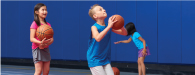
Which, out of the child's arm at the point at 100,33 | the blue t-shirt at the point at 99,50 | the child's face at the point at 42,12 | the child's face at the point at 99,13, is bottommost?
the blue t-shirt at the point at 99,50

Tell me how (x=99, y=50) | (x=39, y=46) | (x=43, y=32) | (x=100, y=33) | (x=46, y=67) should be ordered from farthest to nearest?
(x=46, y=67) → (x=39, y=46) → (x=43, y=32) → (x=99, y=50) → (x=100, y=33)

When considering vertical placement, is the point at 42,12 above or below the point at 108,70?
above

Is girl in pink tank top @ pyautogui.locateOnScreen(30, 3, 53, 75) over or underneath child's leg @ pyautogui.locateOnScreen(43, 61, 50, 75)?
over

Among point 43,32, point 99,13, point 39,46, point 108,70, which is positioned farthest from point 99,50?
point 39,46

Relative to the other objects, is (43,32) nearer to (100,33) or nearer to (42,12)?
(42,12)

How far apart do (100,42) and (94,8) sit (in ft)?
1.53

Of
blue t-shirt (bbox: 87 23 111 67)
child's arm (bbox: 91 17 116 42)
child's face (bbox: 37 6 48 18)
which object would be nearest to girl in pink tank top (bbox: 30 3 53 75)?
child's face (bbox: 37 6 48 18)

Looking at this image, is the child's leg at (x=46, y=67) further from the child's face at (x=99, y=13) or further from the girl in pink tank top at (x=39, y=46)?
the child's face at (x=99, y=13)

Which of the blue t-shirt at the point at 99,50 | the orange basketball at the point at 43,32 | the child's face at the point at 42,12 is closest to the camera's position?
the blue t-shirt at the point at 99,50

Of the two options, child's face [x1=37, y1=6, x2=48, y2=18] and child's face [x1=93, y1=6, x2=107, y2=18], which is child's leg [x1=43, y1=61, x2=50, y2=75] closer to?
child's face [x1=37, y1=6, x2=48, y2=18]

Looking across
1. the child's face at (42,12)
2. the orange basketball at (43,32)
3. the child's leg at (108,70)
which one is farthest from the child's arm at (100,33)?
the child's face at (42,12)

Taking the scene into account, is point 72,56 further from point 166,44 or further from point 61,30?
point 166,44

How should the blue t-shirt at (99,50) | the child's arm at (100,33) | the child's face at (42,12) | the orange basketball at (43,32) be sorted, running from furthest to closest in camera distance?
the child's face at (42,12)
the orange basketball at (43,32)
the blue t-shirt at (99,50)
the child's arm at (100,33)

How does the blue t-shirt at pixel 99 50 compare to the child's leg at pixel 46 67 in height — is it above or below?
above
